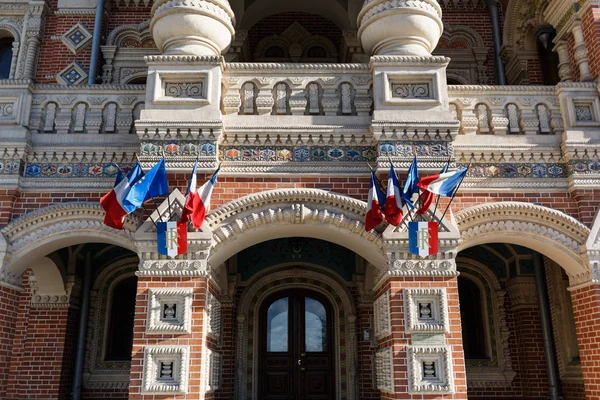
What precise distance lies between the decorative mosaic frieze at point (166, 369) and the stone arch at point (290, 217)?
1.21m

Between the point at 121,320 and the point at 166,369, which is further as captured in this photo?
the point at 121,320

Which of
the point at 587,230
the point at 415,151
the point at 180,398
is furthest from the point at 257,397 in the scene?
the point at 587,230

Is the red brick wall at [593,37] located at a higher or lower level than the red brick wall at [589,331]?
higher

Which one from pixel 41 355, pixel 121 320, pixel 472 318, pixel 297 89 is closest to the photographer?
pixel 297 89

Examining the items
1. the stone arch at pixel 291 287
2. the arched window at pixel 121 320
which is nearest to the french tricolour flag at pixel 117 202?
the stone arch at pixel 291 287

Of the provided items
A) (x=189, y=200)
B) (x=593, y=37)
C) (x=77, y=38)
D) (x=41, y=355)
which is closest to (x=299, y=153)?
(x=189, y=200)

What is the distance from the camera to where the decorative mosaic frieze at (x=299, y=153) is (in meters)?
7.71

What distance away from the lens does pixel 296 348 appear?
10617 millimetres

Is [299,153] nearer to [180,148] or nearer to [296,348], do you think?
[180,148]

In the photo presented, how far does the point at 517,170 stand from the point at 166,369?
206 inches

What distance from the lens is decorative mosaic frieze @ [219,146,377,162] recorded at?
771 centimetres

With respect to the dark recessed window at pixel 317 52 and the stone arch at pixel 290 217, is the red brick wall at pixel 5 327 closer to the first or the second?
the stone arch at pixel 290 217

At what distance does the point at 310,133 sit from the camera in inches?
304

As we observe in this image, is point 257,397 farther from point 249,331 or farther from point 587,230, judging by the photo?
point 587,230
